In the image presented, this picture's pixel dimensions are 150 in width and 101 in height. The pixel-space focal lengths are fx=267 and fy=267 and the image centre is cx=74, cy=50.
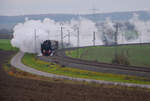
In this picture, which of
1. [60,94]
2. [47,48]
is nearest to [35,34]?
[47,48]

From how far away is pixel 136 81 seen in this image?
1065 inches

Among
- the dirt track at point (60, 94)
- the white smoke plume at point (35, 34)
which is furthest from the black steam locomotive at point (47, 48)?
the dirt track at point (60, 94)

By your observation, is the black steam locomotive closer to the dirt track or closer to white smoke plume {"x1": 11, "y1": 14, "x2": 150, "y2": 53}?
white smoke plume {"x1": 11, "y1": 14, "x2": 150, "y2": 53}

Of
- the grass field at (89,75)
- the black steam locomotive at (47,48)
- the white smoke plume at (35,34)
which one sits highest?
the white smoke plume at (35,34)

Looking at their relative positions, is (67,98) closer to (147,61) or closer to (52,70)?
(52,70)

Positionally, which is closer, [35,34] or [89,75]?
[89,75]

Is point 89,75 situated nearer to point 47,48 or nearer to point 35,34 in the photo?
point 47,48

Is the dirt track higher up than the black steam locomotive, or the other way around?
the black steam locomotive

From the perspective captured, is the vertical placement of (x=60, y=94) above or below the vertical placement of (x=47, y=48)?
below

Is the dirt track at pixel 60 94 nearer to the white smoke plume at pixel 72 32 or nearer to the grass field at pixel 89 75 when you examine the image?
the grass field at pixel 89 75

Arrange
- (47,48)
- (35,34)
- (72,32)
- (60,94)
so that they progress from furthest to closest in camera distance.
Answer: (72,32), (35,34), (47,48), (60,94)

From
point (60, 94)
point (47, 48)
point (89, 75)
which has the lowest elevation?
point (89, 75)

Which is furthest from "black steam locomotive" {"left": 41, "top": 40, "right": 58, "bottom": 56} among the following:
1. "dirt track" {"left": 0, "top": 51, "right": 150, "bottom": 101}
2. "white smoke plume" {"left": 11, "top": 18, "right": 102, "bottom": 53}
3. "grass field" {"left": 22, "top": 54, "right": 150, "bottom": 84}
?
"dirt track" {"left": 0, "top": 51, "right": 150, "bottom": 101}

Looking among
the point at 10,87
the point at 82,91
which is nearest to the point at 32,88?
the point at 10,87
